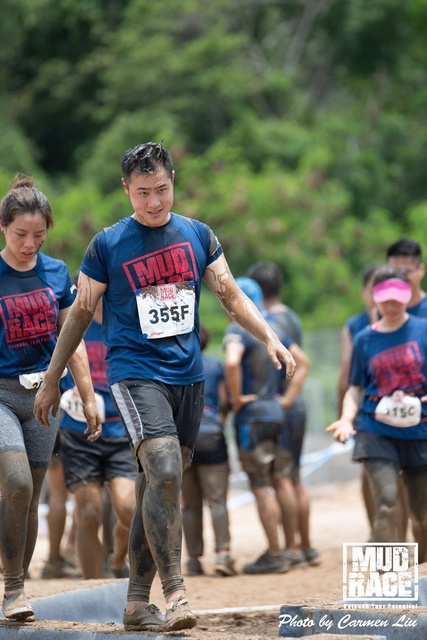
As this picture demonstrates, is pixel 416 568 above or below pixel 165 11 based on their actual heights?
below

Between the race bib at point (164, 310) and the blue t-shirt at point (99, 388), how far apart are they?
106 inches

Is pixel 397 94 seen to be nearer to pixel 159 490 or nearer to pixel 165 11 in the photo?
pixel 165 11

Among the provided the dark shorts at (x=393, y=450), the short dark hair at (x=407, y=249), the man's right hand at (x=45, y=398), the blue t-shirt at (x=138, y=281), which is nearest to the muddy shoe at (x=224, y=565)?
the dark shorts at (x=393, y=450)

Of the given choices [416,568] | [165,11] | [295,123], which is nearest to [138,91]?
[165,11]

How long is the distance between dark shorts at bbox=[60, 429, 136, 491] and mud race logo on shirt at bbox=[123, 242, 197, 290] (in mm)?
2838

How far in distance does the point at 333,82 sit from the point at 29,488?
29476 millimetres

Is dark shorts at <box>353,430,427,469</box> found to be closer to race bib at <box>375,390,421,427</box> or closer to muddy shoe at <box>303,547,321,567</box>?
race bib at <box>375,390,421,427</box>

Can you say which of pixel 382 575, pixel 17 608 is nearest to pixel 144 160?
pixel 17 608

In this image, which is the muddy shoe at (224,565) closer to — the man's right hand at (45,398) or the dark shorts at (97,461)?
the dark shorts at (97,461)

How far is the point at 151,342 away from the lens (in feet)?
17.0

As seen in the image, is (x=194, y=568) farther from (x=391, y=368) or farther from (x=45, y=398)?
(x=45, y=398)

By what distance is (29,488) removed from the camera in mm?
5570

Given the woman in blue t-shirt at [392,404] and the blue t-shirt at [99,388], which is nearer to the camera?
the woman in blue t-shirt at [392,404]

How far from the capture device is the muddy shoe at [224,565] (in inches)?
370
